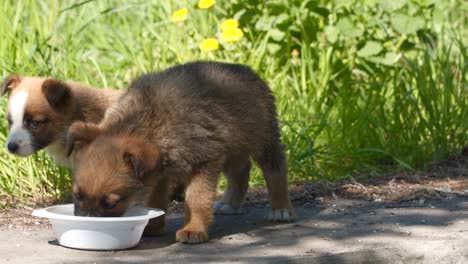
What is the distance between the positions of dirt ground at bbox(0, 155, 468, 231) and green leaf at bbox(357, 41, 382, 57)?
140 centimetres

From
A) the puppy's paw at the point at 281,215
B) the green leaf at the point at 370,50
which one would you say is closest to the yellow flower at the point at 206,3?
the green leaf at the point at 370,50

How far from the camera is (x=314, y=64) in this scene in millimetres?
8453

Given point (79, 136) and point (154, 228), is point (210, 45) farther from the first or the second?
point (79, 136)

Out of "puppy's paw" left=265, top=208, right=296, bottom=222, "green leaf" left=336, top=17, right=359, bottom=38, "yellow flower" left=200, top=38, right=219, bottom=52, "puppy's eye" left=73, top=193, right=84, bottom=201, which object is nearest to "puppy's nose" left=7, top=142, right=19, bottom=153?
"puppy's eye" left=73, top=193, right=84, bottom=201

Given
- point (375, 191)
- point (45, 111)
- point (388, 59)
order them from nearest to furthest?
point (45, 111)
point (375, 191)
point (388, 59)

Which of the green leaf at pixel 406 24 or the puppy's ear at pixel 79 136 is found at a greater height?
the green leaf at pixel 406 24

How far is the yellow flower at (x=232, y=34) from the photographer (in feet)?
26.5

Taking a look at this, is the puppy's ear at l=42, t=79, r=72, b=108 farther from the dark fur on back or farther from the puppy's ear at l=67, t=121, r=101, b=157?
the puppy's ear at l=67, t=121, r=101, b=157

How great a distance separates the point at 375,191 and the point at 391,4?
2053 mm

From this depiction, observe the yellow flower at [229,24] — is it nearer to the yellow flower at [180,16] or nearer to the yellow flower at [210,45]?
the yellow flower at [210,45]

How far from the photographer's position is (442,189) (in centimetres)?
665

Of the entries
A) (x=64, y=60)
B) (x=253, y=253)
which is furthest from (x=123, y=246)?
(x=64, y=60)

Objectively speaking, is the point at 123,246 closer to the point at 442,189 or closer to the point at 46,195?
the point at 46,195

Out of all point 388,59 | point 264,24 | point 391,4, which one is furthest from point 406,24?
point 264,24
